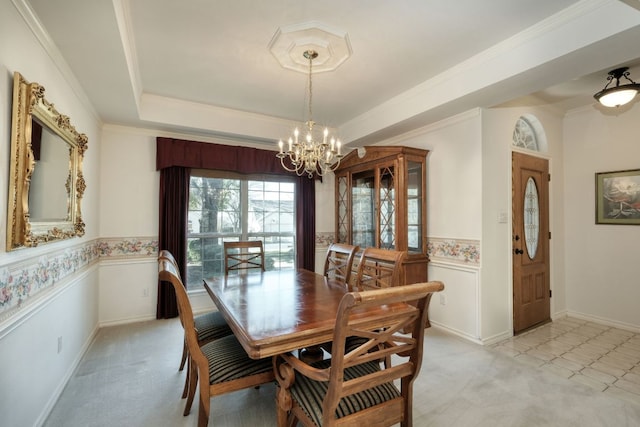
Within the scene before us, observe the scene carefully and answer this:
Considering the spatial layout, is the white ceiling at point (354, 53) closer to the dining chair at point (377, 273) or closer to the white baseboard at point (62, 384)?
the dining chair at point (377, 273)

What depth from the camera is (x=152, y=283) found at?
360 cm

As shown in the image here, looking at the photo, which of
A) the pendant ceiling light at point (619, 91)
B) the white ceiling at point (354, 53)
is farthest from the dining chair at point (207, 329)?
the pendant ceiling light at point (619, 91)

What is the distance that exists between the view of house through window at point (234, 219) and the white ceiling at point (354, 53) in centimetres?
91

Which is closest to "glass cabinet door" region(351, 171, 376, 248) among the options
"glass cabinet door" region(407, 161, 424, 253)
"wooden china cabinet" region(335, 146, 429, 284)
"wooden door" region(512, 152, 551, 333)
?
"wooden china cabinet" region(335, 146, 429, 284)

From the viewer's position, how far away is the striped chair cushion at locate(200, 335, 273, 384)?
152 cm

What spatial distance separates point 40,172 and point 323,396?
2.04m

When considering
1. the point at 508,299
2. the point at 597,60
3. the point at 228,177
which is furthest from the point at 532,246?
the point at 228,177

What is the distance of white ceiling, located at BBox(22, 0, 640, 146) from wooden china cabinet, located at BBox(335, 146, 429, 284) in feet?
1.32

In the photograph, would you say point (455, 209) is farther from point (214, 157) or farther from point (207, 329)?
point (214, 157)

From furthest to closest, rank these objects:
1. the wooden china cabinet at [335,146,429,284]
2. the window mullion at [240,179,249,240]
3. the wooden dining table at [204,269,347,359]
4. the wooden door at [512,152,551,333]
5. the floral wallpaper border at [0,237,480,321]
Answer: the window mullion at [240,179,249,240] < the wooden china cabinet at [335,146,429,284] < the wooden door at [512,152,551,333] < the floral wallpaper border at [0,237,480,321] < the wooden dining table at [204,269,347,359]

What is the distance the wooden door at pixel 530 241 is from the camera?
10.6ft

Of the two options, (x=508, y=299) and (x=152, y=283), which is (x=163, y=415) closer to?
(x=152, y=283)

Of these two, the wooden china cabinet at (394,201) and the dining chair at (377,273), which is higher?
the wooden china cabinet at (394,201)

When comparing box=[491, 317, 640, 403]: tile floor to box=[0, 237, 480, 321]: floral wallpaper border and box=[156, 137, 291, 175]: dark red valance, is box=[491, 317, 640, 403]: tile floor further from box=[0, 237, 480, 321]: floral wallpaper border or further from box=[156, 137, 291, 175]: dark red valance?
box=[156, 137, 291, 175]: dark red valance
